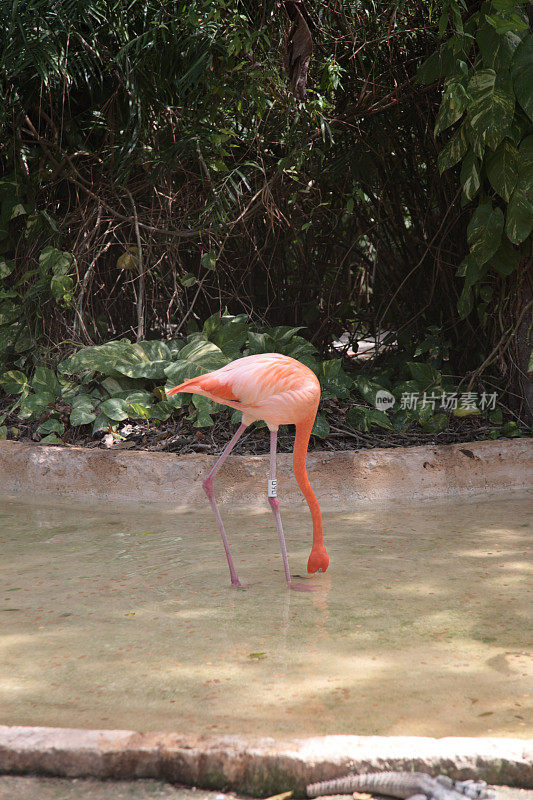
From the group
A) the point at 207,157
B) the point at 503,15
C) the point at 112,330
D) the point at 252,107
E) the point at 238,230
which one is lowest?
the point at 112,330

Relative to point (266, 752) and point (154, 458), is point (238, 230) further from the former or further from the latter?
point (266, 752)

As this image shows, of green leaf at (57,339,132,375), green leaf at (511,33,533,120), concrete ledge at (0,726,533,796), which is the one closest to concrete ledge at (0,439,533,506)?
green leaf at (57,339,132,375)

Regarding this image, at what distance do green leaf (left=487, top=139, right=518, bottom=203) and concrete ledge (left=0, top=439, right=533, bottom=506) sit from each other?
4.51 ft

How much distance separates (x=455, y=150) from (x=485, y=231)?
0.47 meters

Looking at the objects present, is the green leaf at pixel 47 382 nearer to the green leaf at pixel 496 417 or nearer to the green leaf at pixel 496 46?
the green leaf at pixel 496 417

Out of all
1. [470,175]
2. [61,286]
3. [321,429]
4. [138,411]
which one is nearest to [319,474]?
[321,429]

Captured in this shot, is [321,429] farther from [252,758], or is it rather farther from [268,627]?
[252,758]

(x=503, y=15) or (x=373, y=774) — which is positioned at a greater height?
(x=503, y=15)

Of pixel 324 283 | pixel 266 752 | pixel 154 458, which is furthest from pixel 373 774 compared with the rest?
pixel 324 283

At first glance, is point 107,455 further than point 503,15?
Yes

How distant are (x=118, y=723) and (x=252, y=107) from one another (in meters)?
Result: 3.93

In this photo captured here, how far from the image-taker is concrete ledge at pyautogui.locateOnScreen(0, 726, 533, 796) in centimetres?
145

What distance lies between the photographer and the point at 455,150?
4152 millimetres

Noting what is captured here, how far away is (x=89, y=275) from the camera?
17.2 feet
